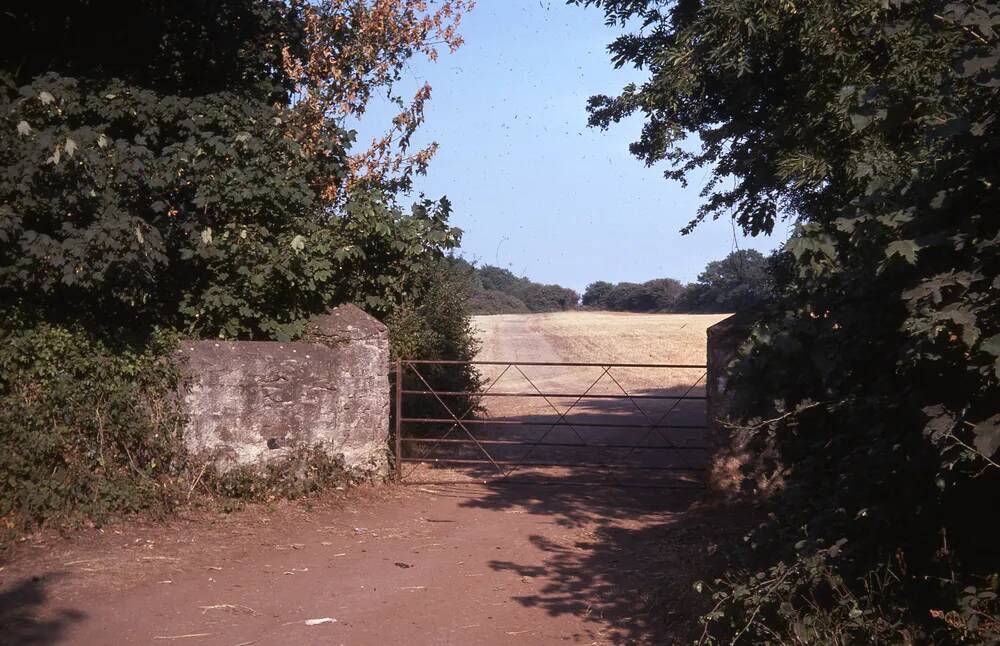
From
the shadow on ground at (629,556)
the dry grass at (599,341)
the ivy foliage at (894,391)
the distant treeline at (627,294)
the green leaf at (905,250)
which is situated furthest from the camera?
the distant treeline at (627,294)

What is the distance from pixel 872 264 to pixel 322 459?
704 centimetres

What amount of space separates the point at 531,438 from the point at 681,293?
58999mm

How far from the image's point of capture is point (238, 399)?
10.1 m

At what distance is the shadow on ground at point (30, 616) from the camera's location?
630 centimetres

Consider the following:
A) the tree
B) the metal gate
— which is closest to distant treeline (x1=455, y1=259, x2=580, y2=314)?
the metal gate

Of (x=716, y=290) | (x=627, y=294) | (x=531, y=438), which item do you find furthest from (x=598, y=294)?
(x=531, y=438)

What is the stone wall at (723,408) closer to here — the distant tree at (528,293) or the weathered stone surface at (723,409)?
the weathered stone surface at (723,409)

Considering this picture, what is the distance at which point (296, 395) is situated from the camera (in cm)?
1040

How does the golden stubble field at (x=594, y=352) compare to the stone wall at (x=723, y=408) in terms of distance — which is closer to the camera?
the stone wall at (x=723, y=408)

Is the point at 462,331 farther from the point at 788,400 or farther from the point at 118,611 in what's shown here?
the point at 788,400

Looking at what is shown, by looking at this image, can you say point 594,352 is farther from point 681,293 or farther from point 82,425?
point 681,293

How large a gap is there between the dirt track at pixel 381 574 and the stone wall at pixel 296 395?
64 centimetres

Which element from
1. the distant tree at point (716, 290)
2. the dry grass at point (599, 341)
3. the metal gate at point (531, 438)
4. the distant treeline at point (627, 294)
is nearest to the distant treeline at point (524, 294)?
the distant treeline at point (627, 294)

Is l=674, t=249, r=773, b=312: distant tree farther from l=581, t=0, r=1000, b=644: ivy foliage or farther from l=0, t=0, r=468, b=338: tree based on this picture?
l=581, t=0, r=1000, b=644: ivy foliage
